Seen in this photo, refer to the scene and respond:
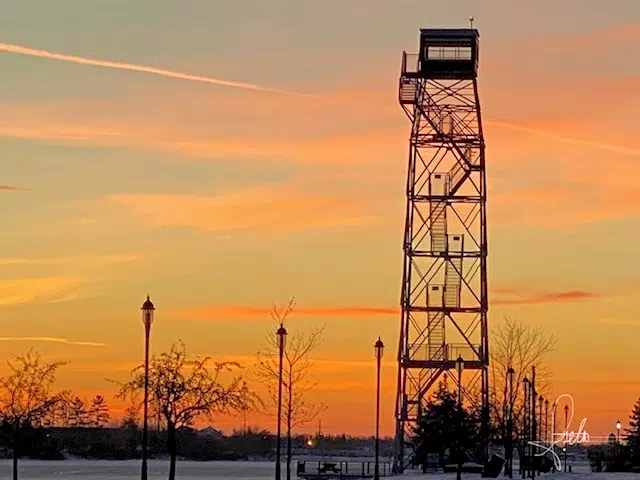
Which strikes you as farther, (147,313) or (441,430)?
(441,430)

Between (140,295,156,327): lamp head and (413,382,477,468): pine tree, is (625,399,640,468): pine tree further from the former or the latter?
(140,295,156,327): lamp head

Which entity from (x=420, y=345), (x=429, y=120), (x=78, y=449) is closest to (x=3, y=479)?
(x=420, y=345)

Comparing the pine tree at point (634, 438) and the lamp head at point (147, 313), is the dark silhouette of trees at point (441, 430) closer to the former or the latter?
the pine tree at point (634, 438)

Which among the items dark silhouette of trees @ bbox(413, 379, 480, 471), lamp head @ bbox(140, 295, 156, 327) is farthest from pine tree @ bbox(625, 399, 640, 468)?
lamp head @ bbox(140, 295, 156, 327)

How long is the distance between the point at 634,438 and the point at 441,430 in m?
11.3

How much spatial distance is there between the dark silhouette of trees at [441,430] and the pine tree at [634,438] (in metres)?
9.24

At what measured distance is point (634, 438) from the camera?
269 feet

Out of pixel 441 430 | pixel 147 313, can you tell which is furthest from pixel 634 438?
pixel 147 313

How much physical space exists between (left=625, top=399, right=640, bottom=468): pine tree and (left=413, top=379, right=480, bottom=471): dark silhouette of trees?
30.3 feet

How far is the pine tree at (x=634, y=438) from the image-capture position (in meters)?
78.5

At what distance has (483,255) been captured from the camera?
263 feet

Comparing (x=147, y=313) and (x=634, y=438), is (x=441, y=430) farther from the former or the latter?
(x=147, y=313)

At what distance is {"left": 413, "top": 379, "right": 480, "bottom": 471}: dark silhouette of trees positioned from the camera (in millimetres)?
82250

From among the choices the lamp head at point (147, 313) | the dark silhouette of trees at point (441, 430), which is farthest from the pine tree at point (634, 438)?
the lamp head at point (147, 313)
